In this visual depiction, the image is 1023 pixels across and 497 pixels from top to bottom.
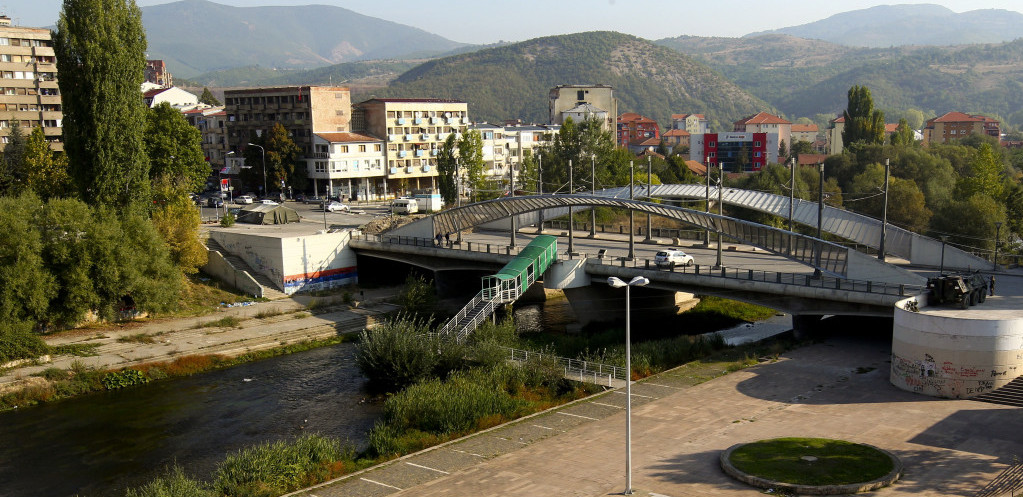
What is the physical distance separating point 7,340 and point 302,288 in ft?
61.1

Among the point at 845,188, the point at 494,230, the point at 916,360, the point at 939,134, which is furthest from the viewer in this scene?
the point at 939,134

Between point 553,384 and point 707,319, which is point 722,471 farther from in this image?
point 707,319

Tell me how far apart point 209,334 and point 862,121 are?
97584 millimetres

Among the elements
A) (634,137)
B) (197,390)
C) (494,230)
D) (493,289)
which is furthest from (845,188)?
(634,137)

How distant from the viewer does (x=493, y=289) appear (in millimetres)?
42406

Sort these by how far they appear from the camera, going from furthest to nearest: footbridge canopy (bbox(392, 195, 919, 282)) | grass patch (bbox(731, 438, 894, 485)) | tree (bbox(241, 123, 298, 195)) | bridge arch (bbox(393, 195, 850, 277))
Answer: tree (bbox(241, 123, 298, 195)) < bridge arch (bbox(393, 195, 850, 277)) < footbridge canopy (bbox(392, 195, 919, 282)) < grass patch (bbox(731, 438, 894, 485))

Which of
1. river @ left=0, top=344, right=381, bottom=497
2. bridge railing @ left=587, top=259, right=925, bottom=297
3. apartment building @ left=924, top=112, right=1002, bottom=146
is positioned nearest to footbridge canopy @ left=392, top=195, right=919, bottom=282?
bridge railing @ left=587, top=259, right=925, bottom=297

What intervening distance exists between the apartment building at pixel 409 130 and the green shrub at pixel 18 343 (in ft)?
169

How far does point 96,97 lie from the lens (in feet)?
154

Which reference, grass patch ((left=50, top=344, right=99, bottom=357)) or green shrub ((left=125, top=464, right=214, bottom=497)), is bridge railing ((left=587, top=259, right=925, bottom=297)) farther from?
grass patch ((left=50, top=344, right=99, bottom=357))

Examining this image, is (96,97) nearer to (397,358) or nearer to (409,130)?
(397,358)

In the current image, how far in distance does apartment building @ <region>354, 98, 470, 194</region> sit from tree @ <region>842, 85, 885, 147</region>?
56336 millimetres

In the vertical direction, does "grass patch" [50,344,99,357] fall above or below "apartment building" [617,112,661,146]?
below

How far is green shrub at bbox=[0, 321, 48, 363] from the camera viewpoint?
38.0m
